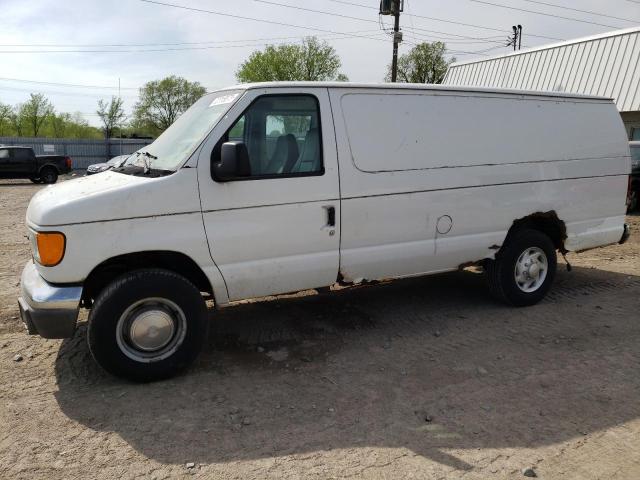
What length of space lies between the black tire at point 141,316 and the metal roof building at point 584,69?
1545cm

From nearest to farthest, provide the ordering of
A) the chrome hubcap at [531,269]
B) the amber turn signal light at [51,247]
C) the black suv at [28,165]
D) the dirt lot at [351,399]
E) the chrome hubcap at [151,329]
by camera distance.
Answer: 1. the dirt lot at [351,399]
2. the amber turn signal light at [51,247]
3. the chrome hubcap at [151,329]
4. the chrome hubcap at [531,269]
5. the black suv at [28,165]

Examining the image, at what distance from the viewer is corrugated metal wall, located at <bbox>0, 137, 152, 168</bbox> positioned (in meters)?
32.5

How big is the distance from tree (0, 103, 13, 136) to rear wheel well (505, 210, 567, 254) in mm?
58043

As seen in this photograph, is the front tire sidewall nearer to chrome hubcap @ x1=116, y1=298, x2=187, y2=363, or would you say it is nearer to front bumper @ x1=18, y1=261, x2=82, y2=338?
chrome hubcap @ x1=116, y1=298, x2=187, y2=363

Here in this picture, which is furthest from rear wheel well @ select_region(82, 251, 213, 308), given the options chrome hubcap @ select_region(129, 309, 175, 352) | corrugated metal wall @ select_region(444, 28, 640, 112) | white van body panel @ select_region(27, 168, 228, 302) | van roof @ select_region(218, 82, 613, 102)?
corrugated metal wall @ select_region(444, 28, 640, 112)

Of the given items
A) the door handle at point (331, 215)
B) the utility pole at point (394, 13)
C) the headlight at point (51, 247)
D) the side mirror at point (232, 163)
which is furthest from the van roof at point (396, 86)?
the utility pole at point (394, 13)

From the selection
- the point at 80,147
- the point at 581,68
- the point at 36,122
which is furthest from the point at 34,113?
the point at 581,68

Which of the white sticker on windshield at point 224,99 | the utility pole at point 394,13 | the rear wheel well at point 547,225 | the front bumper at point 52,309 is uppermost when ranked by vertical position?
the utility pole at point 394,13

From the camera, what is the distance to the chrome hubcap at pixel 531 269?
560 centimetres

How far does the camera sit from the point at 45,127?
56.4m

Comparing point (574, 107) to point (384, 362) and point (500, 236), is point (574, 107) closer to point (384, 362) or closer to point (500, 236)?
point (500, 236)

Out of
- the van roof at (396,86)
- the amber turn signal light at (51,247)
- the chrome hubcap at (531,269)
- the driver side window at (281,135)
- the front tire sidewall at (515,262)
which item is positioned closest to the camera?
the amber turn signal light at (51,247)

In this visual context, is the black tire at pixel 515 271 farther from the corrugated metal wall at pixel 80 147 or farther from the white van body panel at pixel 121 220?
the corrugated metal wall at pixel 80 147

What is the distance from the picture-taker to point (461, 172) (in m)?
4.97
